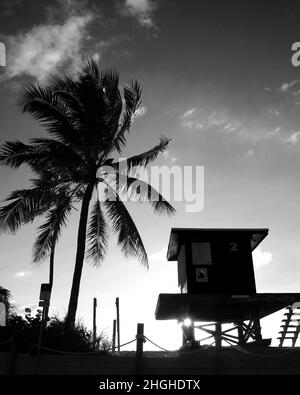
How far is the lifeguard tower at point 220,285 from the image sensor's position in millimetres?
14523

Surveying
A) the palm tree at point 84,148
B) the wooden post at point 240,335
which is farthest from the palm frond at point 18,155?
the wooden post at point 240,335

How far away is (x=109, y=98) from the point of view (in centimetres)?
1914

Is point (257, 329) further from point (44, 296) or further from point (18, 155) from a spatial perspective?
point (18, 155)

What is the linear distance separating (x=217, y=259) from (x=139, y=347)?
5.92 m

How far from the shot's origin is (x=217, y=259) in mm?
15875

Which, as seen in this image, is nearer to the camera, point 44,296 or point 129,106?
point 44,296

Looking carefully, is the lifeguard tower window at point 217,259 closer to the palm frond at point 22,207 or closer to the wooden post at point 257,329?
the wooden post at point 257,329

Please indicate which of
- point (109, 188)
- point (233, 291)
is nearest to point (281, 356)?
point (233, 291)

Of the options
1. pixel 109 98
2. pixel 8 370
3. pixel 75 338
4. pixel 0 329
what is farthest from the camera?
pixel 109 98

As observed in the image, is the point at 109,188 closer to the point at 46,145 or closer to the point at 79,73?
the point at 46,145

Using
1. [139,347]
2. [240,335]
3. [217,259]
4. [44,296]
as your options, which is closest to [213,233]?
[217,259]

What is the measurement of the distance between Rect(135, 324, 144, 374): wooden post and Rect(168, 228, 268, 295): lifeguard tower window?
4.24 m

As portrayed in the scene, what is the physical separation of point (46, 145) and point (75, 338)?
365 inches

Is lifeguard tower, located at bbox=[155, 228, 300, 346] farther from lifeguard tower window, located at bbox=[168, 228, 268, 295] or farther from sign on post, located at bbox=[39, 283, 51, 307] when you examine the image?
sign on post, located at bbox=[39, 283, 51, 307]
